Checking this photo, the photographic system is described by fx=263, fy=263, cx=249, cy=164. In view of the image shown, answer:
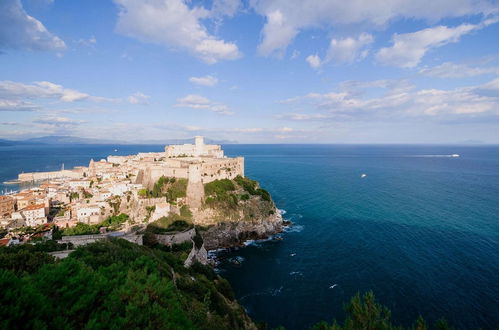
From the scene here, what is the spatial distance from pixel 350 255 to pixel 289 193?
27539 mm

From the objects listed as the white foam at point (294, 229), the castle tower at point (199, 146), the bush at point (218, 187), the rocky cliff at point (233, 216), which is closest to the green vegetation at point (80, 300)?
the rocky cliff at point (233, 216)

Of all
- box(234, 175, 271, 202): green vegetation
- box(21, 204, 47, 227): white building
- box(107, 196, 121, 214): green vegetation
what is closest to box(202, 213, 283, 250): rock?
box(234, 175, 271, 202): green vegetation

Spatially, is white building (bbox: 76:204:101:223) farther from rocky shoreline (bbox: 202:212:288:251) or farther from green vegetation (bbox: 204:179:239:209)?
green vegetation (bbox: 204:179:239:209)

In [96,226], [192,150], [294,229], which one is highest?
[192,150]

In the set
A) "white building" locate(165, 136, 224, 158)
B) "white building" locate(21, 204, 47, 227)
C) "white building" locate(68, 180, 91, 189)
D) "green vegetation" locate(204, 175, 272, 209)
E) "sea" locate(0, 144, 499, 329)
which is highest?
"white building" locate(165, 136, 224, 158)

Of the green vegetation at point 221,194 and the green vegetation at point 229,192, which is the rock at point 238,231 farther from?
the green vegetation at point 221,194

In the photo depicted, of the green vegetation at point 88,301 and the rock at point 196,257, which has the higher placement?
the green vegetation at point 88,301

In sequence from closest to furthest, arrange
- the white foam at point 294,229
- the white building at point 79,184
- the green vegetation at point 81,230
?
1. the green vegetation at point 81,230
2. the white foam at point 294,229
3. the white building at point 79,184

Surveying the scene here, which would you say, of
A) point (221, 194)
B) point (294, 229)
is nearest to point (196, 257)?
point (221, 194)

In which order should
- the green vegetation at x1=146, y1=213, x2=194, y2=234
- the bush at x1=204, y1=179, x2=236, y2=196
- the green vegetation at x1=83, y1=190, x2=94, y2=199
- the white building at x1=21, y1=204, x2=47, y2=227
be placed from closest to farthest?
the green vegetation at x1=146, y1=213, x2=194, y2=234 < the white building at x1=21, y1=204, x2=47, y2=227 < the bush at x1=204, y1=179, x2=236, y2=196 < the green vegetation at x1=83, y1=190, x2=94, y2=199

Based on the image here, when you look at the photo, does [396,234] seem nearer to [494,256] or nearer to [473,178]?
[494,256]

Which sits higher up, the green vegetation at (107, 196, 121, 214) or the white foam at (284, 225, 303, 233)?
the green vegetation at (107, 196, 121, 214)

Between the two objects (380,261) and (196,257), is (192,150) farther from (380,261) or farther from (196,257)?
(380,261)

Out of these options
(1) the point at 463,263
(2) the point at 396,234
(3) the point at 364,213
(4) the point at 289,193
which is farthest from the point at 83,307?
(4) the point at 289,193
